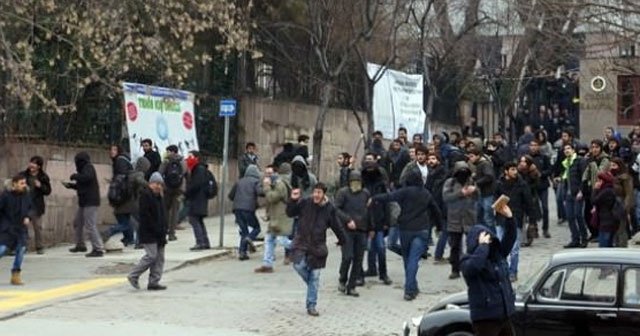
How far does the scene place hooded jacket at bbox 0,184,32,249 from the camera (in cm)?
1454

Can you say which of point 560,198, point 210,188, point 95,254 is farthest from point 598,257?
point 560,198

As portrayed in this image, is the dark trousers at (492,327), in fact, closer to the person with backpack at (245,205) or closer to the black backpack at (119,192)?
the person with backpack at (245,205)

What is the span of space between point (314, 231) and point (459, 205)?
128 inches

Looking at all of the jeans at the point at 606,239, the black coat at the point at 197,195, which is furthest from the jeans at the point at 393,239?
the black coat at the point at 197,195

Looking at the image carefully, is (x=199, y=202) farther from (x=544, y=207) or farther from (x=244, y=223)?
(x=544, y=207)

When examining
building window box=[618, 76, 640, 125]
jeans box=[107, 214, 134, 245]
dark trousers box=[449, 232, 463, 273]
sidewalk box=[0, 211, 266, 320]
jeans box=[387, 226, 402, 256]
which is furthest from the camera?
building window box=[618, 76, 640, 125]

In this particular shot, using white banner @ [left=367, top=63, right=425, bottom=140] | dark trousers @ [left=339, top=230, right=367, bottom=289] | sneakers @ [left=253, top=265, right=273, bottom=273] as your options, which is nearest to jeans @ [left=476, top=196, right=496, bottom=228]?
dark trousers @ [left=339, top=230, right=367, bottom=289]

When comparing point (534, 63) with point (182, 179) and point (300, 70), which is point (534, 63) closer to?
point (300, 70)

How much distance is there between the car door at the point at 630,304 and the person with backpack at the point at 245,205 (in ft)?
31.7

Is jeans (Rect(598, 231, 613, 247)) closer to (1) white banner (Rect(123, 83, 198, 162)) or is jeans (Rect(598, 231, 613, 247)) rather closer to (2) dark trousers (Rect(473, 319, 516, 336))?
(2) dark trousers (Rect(473, 319, 516, 336))

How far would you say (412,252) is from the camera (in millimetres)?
13703

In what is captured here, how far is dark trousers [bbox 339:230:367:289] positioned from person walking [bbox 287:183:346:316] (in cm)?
81

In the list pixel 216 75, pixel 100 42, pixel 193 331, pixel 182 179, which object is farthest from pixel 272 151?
pixel 193 331

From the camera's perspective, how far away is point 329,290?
14.3m
